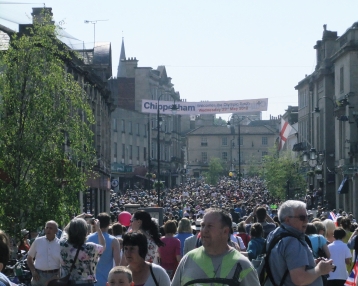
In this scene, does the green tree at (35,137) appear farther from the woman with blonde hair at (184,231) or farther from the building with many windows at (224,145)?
the building with many windows at (224,145)

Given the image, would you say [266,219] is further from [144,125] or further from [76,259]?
[144,125]

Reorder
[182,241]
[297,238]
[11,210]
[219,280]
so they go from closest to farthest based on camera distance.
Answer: [219,280]
[297,238]
[182,241]
[11,210]

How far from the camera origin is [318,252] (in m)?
11.1

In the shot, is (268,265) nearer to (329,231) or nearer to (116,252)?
(116,252)

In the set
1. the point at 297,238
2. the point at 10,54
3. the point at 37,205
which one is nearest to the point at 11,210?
the point at 37,205

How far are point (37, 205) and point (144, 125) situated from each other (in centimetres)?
7201

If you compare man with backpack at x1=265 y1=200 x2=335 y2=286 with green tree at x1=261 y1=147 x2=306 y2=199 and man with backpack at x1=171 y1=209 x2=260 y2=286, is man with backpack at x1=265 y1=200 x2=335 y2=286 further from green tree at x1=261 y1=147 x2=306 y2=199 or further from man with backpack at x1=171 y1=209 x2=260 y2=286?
green tree at x1=261 y1=147 x2=306 y2=199

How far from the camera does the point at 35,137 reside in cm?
1856

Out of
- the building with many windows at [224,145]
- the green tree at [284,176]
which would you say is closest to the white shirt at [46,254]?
the green tree at [284,176]

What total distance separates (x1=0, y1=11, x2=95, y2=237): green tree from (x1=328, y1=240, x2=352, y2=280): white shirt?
7.36 metres

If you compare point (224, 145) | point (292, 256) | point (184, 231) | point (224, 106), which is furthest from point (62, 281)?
point (224, 145)

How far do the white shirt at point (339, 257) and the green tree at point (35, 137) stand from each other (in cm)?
736

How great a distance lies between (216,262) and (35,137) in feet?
42.1

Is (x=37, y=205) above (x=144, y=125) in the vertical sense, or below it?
below
